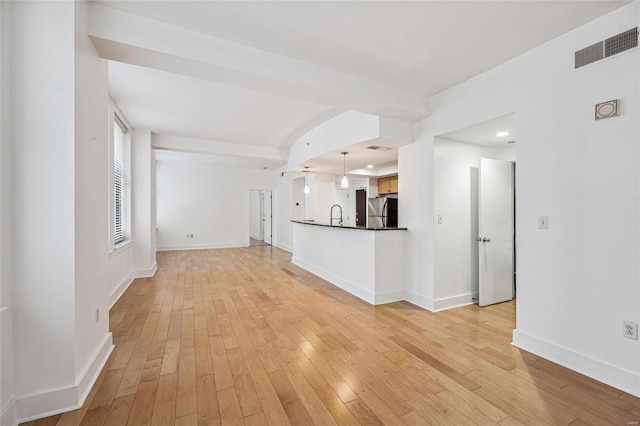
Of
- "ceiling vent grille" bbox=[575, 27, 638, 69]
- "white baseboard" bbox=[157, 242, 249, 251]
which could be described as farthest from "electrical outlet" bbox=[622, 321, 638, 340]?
"white baseboard" bbox=[157, 242, 249, 251]

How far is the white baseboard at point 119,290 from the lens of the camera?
150 inches

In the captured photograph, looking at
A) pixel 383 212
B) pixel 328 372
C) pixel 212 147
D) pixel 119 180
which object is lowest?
pixel 328 372

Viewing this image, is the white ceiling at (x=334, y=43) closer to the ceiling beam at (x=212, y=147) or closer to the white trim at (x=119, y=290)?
the ceiling beam at (x=212, y=147)

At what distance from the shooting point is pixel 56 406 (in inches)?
68.5

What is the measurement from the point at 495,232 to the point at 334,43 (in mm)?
3259

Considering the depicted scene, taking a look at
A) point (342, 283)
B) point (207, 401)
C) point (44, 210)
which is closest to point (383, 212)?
point (342, 283)

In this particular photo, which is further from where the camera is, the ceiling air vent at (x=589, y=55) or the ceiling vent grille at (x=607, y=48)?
the ceiling air vent at (x=589, y=55)

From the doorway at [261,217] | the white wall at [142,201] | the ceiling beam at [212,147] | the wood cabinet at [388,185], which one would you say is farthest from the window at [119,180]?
the wood cabinet at [388,185]

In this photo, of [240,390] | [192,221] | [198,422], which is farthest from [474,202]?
[192,221]

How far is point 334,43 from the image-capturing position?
2.49 metres

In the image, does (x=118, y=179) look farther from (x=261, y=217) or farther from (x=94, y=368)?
(x=261, y=217)

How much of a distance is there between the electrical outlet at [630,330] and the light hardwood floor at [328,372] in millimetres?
413

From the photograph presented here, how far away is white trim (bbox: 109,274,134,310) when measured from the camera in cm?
380

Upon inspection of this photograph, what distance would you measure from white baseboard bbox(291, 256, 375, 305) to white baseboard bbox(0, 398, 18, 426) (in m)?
3.38
